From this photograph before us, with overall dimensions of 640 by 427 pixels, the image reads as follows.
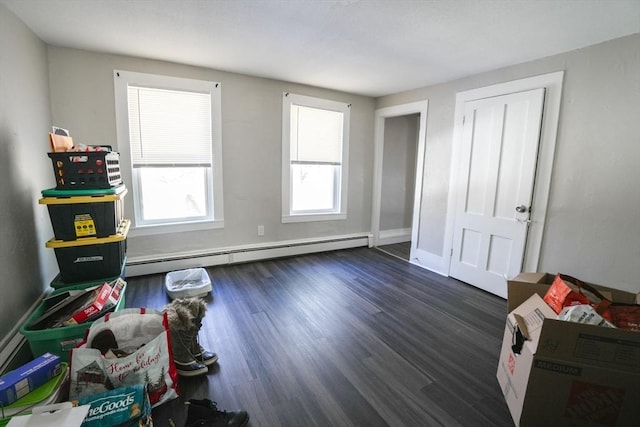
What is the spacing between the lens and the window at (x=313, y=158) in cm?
393

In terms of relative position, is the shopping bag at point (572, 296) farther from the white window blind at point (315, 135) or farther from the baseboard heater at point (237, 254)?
the white window blind at point (315, 135)

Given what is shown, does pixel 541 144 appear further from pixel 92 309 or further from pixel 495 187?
pixel 92 309

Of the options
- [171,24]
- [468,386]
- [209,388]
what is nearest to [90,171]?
[171,24]

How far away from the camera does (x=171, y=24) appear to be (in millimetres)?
2225

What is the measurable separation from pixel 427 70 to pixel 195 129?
8.84ft

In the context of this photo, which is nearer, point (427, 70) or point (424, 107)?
point (427, 70)

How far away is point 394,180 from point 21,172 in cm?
469

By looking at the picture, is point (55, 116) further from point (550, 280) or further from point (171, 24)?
point (550, 280)

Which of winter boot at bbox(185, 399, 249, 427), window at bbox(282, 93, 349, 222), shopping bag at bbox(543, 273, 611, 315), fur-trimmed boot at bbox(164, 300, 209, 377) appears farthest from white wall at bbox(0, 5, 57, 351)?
shopping bag at bbox(543, 273, 611, 315)

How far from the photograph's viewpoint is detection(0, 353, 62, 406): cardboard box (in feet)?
3.95

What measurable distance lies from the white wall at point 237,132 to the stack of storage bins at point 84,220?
114 centimetres

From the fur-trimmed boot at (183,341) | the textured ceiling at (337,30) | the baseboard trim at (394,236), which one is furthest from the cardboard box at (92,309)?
the baseboard trim at (394,236)

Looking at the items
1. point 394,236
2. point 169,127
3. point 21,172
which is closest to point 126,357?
point 21,172

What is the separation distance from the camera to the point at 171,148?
10.6 feet
